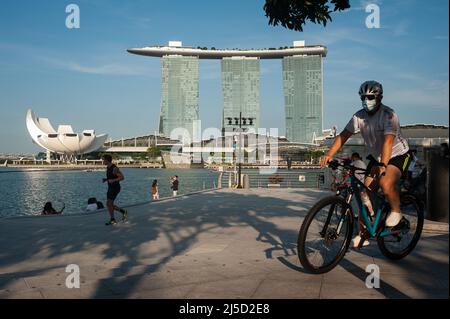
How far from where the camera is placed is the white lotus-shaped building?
161 metres

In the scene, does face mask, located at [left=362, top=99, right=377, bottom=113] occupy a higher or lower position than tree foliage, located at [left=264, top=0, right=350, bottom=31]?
lower

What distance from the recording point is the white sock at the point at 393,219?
14.8 feet

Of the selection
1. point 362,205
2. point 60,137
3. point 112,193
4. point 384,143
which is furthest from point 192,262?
point 60,137

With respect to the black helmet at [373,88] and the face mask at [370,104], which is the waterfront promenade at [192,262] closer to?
the face mask at [370,104]

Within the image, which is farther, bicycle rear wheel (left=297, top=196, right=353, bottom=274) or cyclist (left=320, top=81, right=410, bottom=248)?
cyclist (left=320, top=81, right=410, bottom=248)

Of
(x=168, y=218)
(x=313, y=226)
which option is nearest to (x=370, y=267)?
(x=313, y=226)

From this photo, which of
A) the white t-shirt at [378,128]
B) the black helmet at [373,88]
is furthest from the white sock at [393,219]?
the black helmet at [373,88]

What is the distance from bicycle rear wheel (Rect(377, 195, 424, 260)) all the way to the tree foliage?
272cm

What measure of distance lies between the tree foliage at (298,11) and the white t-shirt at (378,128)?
6.32 ft

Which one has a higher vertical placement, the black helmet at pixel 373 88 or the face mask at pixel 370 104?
the black helmet at pixel 373 88

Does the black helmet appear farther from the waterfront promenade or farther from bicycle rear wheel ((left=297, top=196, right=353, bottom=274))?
the waterfront promenade

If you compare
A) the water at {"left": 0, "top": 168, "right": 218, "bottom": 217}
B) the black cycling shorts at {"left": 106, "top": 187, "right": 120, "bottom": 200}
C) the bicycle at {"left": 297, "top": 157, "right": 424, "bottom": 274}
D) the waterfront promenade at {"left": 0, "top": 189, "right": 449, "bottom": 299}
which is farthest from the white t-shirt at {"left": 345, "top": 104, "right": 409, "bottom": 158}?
the water at {"left": 0, "top": 168, "right": 218, "bottom": 217}
